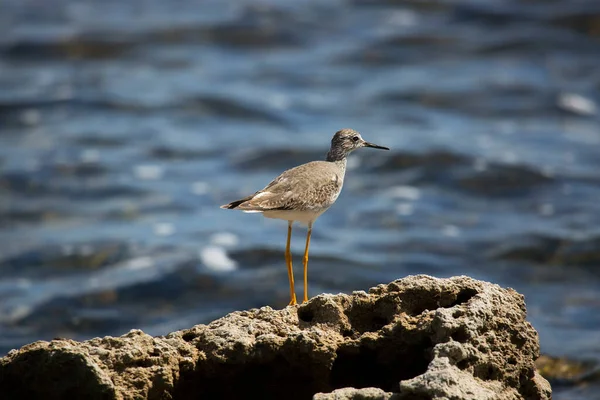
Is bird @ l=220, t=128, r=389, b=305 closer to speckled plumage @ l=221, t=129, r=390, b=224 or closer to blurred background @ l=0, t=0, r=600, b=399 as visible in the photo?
speckled plumage @ l=221, t=129, r=390, b=224

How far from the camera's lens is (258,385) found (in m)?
6.07

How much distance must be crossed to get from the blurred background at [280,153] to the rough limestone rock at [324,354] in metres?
4.09

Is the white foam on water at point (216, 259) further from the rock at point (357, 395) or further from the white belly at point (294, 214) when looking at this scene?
the rock at point (357, 395)

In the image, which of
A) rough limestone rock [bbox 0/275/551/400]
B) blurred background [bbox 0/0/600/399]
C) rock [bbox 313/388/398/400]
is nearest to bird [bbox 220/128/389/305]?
rough limestone rock [bbox 0/275/551/400]

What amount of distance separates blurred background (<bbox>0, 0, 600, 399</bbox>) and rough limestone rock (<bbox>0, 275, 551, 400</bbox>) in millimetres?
4093

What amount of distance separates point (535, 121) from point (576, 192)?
3239mm

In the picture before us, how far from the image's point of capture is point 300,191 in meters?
8.48

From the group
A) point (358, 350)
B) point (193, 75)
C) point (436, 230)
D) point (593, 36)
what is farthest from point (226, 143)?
point (358, 350)

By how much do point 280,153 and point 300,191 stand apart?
9.51 meters

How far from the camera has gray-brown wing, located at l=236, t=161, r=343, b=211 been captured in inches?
327

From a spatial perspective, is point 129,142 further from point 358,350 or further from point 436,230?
point 358,350

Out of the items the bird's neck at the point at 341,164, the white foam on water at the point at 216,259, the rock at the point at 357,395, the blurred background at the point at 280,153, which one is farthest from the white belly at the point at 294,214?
the white foam on water at the point at 216,259

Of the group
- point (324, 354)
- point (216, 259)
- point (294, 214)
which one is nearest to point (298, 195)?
point (294, 214)

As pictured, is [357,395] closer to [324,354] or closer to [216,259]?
[324,354]
